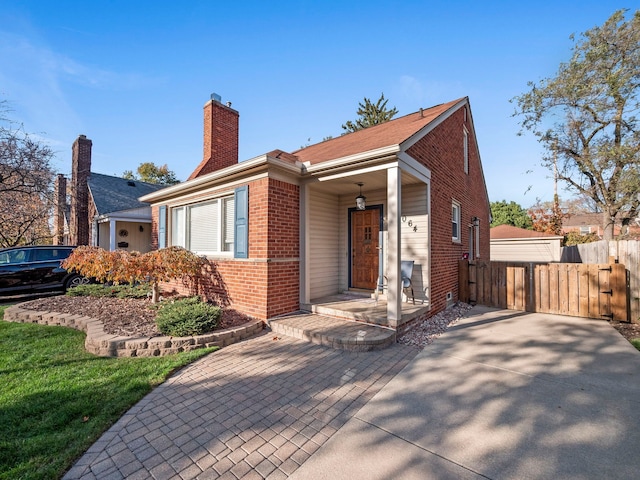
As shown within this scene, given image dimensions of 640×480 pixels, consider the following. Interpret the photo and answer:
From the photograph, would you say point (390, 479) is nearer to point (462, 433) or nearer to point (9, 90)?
point (462, 433)

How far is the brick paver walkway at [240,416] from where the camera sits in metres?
2.06

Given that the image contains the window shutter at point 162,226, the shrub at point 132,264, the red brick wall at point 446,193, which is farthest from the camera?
the window shutter at point 162,226

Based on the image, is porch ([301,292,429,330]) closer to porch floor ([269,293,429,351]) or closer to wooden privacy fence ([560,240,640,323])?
porch floor ([269,293,429,351])

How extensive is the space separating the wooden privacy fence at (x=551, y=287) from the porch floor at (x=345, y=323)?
2.75m

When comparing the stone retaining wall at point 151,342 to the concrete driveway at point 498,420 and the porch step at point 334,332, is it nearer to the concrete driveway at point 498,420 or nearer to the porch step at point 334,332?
the porch step at point 334,332

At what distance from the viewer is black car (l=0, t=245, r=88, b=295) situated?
7793mm

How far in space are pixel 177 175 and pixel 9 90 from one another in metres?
23.3

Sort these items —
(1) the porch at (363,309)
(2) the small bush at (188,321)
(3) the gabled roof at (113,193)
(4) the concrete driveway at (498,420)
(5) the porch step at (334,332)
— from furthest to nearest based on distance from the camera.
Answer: (3) the gabled roof at (113,193) → (1) the porch at (363,309) → (2) the small bush at (188,321) → (5) the porch step at (334,332) → (4) the concrete driveway at (498,420)

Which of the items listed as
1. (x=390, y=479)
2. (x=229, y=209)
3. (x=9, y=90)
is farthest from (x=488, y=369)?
(x=9, y=90)

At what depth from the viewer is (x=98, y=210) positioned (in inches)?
491

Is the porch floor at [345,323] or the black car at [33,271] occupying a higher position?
the black car at [33,271]

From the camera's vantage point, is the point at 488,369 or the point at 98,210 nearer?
the point at 488,369

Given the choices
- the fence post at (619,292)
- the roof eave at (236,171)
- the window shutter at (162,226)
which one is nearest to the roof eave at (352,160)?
the roof eave at (236,171)

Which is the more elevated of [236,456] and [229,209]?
[229,209]
